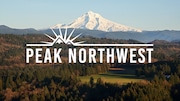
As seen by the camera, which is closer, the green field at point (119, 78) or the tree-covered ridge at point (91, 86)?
the tree-covered ridge at point (91, 86)

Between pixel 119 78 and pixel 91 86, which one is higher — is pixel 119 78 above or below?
above

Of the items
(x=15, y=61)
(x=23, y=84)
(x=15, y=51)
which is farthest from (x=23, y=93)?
(x=15, y=51)

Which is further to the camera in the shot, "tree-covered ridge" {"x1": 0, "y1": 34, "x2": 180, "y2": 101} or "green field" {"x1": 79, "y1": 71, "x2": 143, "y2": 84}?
"green field" {"x1": 79, "y1": 71, "x2": 143, "y2": 84}

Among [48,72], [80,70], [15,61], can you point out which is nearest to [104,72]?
[80,70]

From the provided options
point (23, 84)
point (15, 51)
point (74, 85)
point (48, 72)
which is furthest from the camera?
point (15, 51)

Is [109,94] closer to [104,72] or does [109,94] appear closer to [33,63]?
[104,72]

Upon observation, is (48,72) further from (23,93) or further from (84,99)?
(84,99)

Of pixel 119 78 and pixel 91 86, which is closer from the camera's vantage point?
pixel 91 86

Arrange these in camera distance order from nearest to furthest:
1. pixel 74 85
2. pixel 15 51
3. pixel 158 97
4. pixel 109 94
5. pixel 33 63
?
1. pixel 158 97
2. pixel 109 94
3. pixel 74 85
4. pixel 33 63
5. pixel 15 51

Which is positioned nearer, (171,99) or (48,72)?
(171,99)
